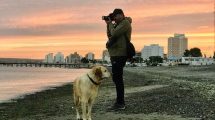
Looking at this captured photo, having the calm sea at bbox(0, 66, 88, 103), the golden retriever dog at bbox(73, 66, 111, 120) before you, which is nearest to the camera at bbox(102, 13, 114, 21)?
the golden retriever dog at bbox(73, 66, 111, 120)

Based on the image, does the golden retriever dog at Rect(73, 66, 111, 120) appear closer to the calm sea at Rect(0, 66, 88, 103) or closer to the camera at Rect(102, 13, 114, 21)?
the camera at Rect(102, 13, 114, 21)

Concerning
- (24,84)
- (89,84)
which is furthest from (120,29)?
(24,84)

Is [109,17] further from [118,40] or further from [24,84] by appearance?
[24,84]

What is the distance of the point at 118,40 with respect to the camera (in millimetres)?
12477

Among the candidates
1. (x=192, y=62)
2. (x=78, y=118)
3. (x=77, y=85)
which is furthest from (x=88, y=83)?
(x=192, y=62)

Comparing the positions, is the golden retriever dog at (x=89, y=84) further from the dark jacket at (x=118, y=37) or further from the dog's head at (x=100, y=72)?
the dark jacket at (x=118, y=37)

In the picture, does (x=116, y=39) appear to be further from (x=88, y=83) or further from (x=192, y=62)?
(x=192, y=62)

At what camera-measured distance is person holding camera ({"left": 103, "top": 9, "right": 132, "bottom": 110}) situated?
12.4 meters

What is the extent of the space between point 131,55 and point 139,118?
6.76 feet

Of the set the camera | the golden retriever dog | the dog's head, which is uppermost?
the camera

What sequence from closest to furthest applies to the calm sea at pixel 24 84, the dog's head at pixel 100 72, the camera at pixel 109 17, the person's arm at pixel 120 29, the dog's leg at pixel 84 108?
1. the dog's head at pixel 100 72
2. the dog's leg at pixel 84 108
3. the person's arm at pixel 120 29
4. the camera at pixel 109 17
5. the calm sea at pixel 24 84

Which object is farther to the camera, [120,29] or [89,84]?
[120,29]

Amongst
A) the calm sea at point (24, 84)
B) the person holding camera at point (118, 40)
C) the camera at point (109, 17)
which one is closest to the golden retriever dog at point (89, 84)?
the person holding camera at point (118, 40)

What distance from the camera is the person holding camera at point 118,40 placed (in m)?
12.4
